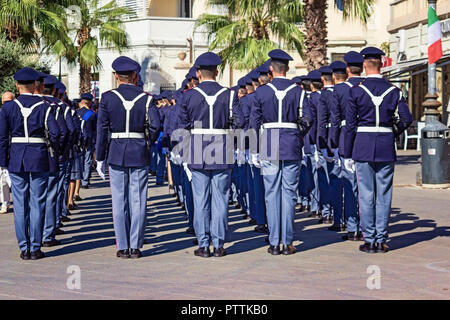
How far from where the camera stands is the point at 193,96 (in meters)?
8.89

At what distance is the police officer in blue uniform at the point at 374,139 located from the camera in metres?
8.89

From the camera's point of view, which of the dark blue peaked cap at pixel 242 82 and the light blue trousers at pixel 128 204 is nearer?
the light blue trousers at pixel 128 204

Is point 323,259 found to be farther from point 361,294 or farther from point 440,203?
point 440,203

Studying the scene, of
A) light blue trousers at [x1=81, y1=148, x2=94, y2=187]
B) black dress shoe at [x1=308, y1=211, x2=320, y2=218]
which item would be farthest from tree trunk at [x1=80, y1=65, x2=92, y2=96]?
black dress shoe at [x1=308, y1=211, x2=320, y2=218]

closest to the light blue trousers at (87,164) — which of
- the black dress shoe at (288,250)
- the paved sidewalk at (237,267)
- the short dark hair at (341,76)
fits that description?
the paved sidewalk at (237,267)

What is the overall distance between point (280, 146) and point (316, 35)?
12.3 m

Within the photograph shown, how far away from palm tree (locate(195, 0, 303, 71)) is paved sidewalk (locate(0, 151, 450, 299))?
1411 cm

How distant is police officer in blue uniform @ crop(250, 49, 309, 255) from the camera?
352 inches

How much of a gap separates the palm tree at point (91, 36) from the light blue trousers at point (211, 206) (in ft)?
73.9

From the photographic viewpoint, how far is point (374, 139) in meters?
8.90

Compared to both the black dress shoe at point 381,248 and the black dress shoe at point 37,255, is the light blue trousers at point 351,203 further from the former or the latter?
the black dress shoe at point 37,255

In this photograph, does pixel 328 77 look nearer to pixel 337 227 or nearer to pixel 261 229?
pixel 337 227

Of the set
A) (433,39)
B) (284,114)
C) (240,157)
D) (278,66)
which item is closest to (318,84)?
(240,157)

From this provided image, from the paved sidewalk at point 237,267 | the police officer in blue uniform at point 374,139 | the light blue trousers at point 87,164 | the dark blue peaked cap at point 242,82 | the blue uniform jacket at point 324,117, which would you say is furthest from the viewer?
the light blue trousers at point 87,164
